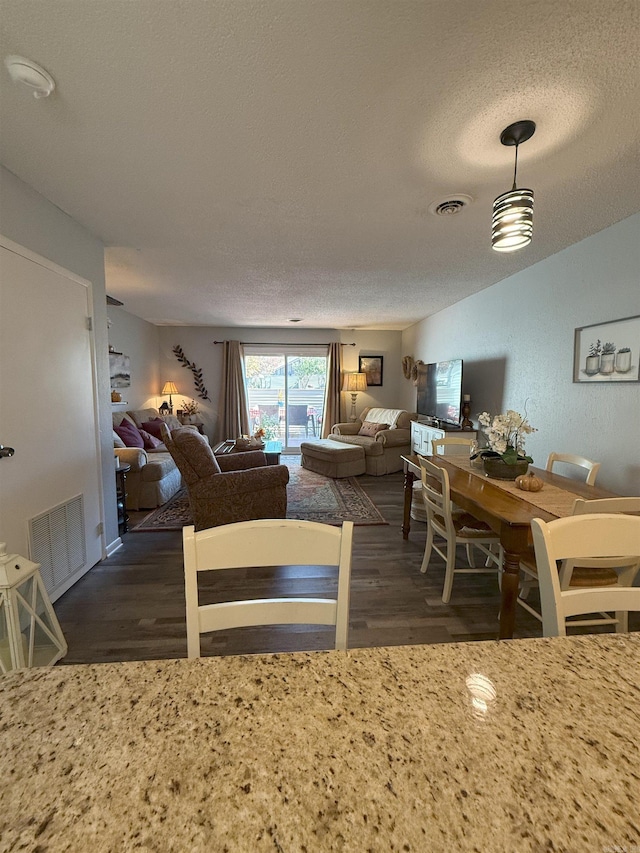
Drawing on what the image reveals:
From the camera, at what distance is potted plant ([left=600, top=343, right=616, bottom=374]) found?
2.47m

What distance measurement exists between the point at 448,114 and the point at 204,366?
5.93m

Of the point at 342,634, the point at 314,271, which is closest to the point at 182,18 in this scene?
the point at 342,634

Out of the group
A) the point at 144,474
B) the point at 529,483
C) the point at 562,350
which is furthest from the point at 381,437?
the point at 529,483

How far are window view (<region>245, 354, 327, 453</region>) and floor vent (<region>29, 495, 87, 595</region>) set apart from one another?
14.9 ft

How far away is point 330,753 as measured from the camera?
485mm

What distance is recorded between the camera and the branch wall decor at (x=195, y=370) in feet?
21.8

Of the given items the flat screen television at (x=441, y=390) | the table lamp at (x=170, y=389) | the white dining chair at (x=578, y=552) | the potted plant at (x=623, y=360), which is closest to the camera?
the white dining chair at (x=578, y=552)

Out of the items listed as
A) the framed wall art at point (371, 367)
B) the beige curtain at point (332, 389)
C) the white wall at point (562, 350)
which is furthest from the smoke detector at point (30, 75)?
the framed wall art at point (371, 367)

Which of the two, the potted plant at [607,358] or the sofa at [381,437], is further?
the sofa at [381,437]

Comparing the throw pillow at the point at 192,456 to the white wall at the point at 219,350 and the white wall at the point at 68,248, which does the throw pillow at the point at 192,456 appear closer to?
the white wall at the point at 68,248

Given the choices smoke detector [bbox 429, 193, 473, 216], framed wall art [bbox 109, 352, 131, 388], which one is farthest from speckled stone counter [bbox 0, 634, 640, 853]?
framed wall art [bbox 109, 352, 131, 388]

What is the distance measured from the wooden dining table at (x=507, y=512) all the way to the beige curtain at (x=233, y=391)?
487cm

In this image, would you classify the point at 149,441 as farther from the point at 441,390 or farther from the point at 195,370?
the point at 441,390

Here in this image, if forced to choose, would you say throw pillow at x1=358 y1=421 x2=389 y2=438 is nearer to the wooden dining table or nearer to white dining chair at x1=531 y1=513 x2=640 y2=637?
the wooden dining table
